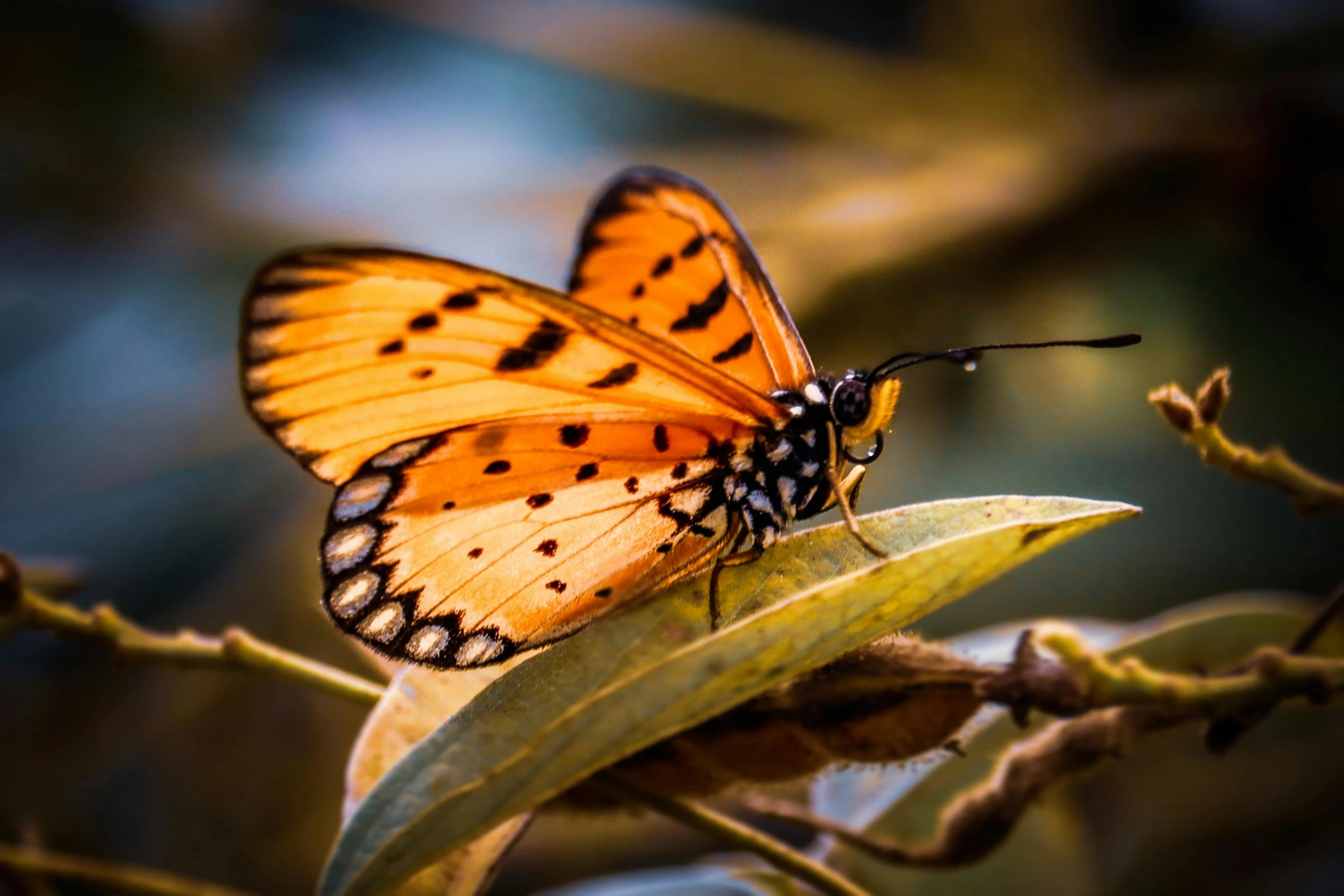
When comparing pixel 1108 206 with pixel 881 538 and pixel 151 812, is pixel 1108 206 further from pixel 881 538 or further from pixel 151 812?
pixel 151 812

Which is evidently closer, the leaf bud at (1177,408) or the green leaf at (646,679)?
the green leaf at (646,679)

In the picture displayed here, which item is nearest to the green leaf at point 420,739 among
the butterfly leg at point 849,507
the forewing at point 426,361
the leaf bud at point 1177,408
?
the forewing at point 426,361

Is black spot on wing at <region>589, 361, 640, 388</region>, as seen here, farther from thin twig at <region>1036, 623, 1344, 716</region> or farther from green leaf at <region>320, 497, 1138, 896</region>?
thin twig at <region>1036, 623, 1344, 716</region>

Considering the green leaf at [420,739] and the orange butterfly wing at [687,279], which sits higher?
the orange butterfly wing at [687,279]

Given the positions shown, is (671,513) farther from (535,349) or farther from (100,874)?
(100,874)

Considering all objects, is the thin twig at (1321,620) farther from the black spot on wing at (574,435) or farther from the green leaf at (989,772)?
the black spot on wing at (574,435)

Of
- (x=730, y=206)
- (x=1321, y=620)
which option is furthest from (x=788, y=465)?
(x=730, y=206)

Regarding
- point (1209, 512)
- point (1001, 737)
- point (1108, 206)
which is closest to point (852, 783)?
point (1001, 737)

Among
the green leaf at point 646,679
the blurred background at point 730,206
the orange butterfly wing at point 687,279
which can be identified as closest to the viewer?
the green leaf at point 646,679

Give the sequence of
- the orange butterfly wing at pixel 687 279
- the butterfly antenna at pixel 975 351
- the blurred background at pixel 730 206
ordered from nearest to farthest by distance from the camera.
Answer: the butterfly antenna at pixel 975 351
the orange butterfly wing at pixel 687 279
the blurred background at pixel 730 206
